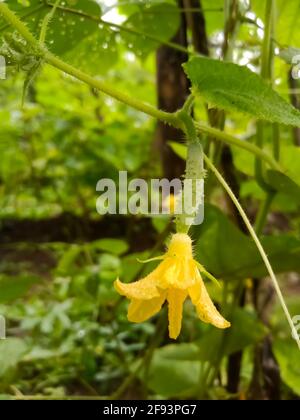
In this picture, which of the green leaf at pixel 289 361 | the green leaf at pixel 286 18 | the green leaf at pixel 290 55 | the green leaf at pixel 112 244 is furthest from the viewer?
the green leaf at pixel 112 244

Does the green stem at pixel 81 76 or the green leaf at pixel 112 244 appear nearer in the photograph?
the green stem at pixel 81 76

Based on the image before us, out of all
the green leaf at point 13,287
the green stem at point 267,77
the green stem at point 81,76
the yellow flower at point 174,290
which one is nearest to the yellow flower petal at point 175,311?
the yellow flower at point 174,290

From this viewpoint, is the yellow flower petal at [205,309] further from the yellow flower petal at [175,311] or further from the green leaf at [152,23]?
the green leaf at [152,23]

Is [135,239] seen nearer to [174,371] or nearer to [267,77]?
[174,371]

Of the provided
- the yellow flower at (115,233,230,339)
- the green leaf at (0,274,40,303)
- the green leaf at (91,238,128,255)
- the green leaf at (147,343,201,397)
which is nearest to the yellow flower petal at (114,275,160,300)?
the yellow flower at (115,233,230,339)

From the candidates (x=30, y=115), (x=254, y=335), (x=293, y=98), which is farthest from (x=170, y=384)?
(x=30, y=115)

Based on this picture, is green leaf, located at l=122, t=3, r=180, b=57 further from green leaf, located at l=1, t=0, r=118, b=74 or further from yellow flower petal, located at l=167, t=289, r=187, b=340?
yellow flower petal, located at l=167, t=289, r=187, b=340
